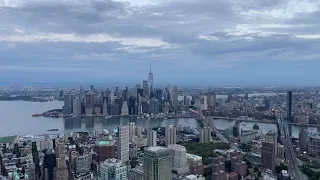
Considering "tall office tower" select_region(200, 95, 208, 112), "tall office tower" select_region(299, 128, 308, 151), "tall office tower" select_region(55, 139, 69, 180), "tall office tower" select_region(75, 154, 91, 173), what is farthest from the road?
"tall office tower" select_region(200, 95, 208, 112)

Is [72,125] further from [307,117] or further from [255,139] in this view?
[307,117]

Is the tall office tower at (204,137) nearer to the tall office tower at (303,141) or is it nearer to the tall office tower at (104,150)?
the tall office tower at (303,141)

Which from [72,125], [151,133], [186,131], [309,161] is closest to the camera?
[309,161]

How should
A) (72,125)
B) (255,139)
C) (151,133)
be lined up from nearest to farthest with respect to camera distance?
(151,133) < (255,139) < (72,125)

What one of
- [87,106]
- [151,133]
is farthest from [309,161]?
[87,106]

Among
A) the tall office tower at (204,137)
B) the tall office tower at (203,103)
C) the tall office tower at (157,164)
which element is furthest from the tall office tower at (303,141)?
the tall office tower at (203,103)

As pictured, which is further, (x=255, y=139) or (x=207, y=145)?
(x=255, y=139)
